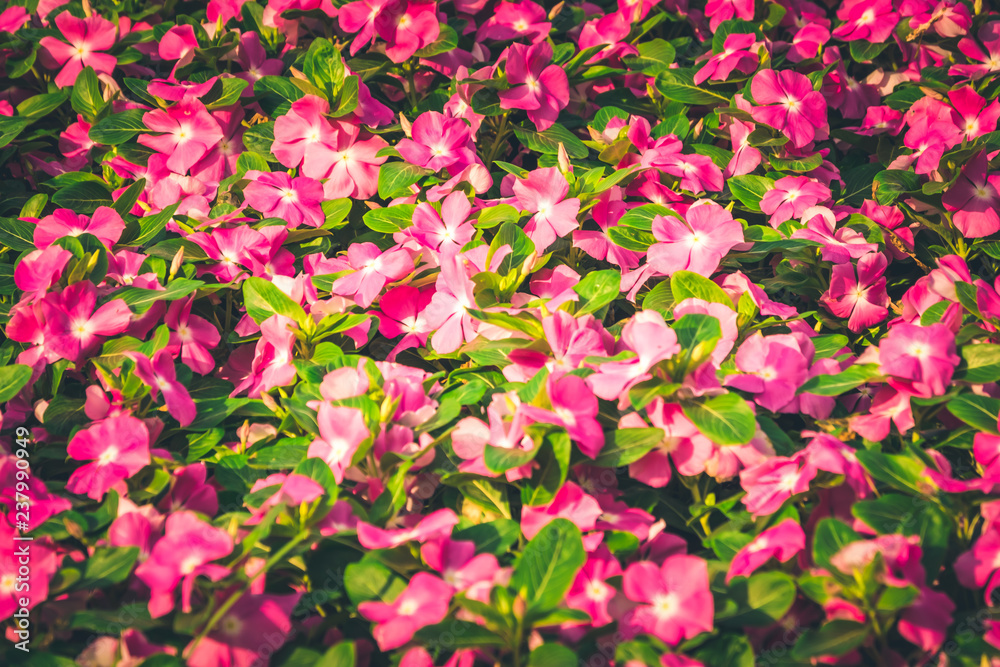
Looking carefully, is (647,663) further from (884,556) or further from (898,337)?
(898,337)

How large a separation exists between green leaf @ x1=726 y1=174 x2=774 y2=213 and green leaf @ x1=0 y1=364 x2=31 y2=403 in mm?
1485

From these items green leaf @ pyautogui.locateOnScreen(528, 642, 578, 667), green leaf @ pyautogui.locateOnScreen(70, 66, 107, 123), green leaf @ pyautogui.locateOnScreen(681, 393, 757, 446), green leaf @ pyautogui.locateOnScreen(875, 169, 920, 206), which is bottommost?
green leaf @ pyautogui.locateOnScreen(528, 642, 578, 667)

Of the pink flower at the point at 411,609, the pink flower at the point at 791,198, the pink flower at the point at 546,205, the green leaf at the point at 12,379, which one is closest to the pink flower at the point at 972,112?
the pink flower at the point at 791,198

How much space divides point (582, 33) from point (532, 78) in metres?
0.45

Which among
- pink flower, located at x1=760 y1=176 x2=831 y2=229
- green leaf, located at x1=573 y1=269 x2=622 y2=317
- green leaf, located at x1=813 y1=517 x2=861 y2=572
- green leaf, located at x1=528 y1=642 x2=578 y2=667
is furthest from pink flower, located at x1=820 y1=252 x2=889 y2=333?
green leaf, located at x1=528 y1=642 x2=578 y2=667

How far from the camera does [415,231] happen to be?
1.48 m

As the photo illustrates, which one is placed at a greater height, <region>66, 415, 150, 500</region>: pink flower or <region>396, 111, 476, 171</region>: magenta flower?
<region>396, 111, 476, 171</region>: magenta flower

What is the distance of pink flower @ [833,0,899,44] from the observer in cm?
199

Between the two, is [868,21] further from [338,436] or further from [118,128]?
[118,128]

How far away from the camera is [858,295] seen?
4.97ft

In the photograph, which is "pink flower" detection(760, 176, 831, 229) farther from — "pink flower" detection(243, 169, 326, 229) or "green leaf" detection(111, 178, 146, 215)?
"green leaf" detection(111, 178, 146, 215)

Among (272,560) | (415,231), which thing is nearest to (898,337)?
(415,231)

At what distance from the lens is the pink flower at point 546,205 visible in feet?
4.83

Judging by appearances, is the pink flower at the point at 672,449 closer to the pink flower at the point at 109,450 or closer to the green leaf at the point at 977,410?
the green leaf at the point at 977,410
